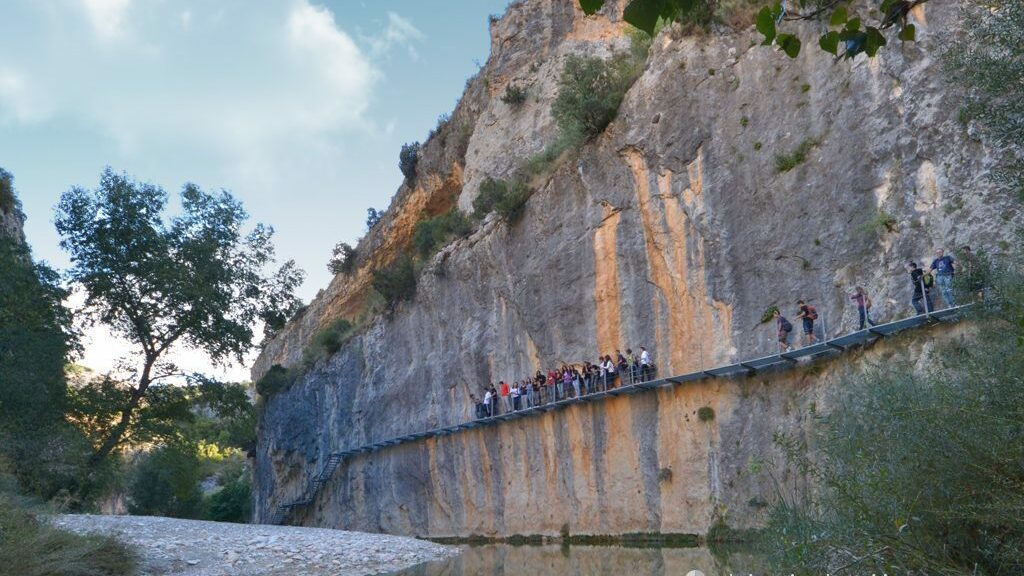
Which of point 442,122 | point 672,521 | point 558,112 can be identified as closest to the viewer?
point 672,521

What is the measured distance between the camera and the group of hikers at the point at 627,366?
13577 millimetres

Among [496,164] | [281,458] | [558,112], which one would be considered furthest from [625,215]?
[281,458]

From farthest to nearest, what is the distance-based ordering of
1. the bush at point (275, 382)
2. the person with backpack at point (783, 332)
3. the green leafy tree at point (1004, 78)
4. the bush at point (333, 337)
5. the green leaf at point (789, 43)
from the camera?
1. the bush at point (275, 382)
2. the bush at point (333, 337)
3. the person with backpack at point (783, 332)
4. the green leafy tree at point (1004, 78)
5. the green leaf at point (789, 43)

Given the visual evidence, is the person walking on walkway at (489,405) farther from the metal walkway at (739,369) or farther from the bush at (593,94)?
the bush at (593,94)

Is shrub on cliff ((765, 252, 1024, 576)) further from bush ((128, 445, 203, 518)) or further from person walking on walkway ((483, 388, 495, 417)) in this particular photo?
bush ((128, 445, 203, 518))

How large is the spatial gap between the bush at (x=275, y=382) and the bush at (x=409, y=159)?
42.0ft

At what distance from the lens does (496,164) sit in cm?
3444

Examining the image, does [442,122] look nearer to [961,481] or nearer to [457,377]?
[457,377]

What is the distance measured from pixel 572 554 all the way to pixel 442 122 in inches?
1074

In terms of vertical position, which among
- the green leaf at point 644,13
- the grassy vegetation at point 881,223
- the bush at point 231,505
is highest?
the grassy vegetation at point 881,223

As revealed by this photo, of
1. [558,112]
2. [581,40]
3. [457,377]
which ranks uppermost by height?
[581,40]

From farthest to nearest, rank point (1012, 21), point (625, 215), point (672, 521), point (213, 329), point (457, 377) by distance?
point (213, 329) → point (457, 377) → point (625, 215) → point (672, 521) → point (1012, 21)

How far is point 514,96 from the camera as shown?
34.8 meters

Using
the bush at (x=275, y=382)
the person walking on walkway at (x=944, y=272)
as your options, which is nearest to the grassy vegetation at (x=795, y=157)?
the person walking on walkway at (x=944, y=272)
